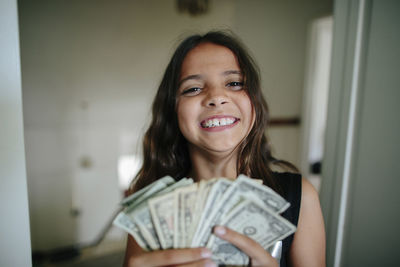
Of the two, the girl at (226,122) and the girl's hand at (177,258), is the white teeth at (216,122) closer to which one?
the girl at (226,122)

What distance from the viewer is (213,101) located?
707mm

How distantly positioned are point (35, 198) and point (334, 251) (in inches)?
118

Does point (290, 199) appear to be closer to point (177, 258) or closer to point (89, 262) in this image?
point (177, 258)

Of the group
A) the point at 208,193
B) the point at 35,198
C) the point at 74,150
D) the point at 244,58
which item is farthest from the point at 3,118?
the point at 35,198

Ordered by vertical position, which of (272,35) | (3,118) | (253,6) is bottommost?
(3,118)

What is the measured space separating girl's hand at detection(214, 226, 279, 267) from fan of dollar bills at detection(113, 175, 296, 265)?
0.02 meters

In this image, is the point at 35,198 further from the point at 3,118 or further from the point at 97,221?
the point at 3,118

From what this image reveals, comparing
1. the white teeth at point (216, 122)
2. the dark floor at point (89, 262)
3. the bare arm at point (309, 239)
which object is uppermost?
the white teeth at point (216, 122)

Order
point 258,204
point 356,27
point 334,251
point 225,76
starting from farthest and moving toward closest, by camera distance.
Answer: point 334,251 → point 356,27 → point 225,76 → point 258,204

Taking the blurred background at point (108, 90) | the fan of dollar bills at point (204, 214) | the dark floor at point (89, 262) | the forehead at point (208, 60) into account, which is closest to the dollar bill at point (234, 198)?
the fan of dollar bills at point (204, 214)

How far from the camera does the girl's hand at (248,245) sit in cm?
50

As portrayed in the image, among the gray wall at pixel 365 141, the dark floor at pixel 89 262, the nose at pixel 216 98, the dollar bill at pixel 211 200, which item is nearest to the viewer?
the dollar bill at pixel 211 200

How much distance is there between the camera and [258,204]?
501mm

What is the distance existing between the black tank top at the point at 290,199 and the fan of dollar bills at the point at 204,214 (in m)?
0.26
